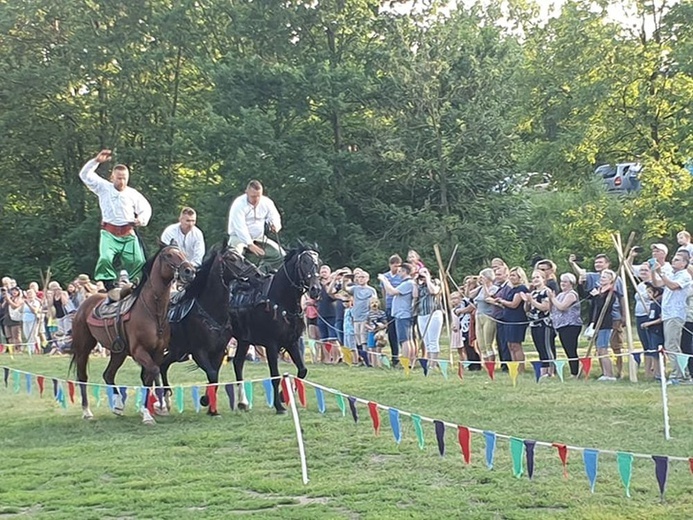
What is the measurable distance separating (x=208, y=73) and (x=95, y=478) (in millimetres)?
26453

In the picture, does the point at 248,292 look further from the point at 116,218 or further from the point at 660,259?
the point at 660,259

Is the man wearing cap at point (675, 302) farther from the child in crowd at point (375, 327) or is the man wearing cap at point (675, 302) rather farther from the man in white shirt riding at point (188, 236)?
the man in white shirt riding at point (188, 236)

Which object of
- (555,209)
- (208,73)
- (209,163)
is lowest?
(555,209)

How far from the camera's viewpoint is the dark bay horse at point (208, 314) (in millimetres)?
11023

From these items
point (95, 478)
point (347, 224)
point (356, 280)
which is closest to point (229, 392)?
point (95, 478)

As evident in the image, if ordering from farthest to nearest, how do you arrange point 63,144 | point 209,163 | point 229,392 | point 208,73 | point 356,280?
1. point 63,144
2. point 209,163
3. point 208,73
4. point 356,280
5. point 229,392

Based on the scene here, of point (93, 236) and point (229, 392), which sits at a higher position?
point (93, 236)

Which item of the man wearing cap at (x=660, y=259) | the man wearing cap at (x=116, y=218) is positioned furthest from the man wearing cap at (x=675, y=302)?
the man wearing cap at (x=116, y=218)

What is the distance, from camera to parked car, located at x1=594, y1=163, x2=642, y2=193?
3159cm

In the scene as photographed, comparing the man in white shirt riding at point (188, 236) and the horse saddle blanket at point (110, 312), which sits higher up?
the man in white shirt riding at point (188, 236)

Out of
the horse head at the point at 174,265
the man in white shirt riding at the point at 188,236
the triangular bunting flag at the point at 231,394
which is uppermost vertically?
the man in white shirt riding at the point at 188,236

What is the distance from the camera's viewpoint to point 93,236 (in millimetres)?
36344

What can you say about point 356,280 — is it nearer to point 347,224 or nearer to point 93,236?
point 347,224

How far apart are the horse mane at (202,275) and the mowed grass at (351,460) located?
1.55 metres
